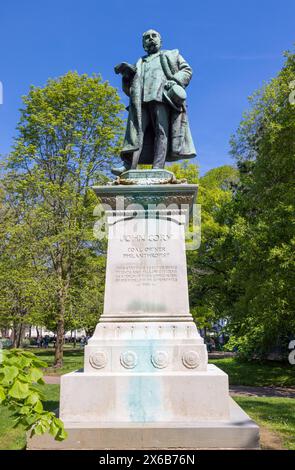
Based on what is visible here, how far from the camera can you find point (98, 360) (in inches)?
235

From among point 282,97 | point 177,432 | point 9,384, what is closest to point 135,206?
point 177,432

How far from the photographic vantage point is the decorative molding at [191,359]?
19.4 ft

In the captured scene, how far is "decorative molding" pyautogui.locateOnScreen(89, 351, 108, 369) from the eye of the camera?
5949 mm

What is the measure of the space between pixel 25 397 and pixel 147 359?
11.2 feet

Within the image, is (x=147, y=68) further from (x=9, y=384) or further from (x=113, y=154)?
(x=113, y=154)

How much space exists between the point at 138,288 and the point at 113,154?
17230 mm

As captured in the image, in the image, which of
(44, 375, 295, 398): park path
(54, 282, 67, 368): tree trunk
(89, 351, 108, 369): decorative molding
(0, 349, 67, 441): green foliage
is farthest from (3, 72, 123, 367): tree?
(0, 349, 67, 441): green foliage

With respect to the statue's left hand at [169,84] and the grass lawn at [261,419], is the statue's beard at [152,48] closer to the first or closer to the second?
the statue's left hand at [169,84]

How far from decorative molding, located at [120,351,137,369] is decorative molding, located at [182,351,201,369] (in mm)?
681

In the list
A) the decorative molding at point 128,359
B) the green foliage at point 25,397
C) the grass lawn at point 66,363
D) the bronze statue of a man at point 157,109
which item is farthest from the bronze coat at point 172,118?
the grass lawn at point 66,363

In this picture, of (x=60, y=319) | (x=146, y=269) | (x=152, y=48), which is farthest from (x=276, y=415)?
(x=60, y=319)

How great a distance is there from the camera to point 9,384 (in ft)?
9.20

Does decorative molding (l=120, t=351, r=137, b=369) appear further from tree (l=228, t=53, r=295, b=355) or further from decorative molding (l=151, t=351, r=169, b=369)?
tree (l=228, t=53, r=295, b=355)

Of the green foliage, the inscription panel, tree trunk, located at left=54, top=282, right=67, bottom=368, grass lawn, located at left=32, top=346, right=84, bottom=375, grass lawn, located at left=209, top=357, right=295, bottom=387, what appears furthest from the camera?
tree trunk, located at left=54, top=282, right=67, bottom=368
